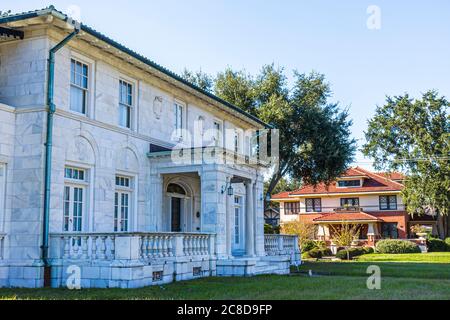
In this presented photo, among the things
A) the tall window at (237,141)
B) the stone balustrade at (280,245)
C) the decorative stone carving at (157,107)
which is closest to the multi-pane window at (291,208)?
the stone balustrade at (280,245)

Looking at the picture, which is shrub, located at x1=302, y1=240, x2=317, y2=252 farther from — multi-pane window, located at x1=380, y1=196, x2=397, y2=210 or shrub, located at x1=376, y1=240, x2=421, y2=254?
multi-pane window, located at x1=380, y1=196, x2=397, y2=210

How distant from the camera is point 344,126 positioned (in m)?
30.7

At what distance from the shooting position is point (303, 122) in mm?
30172

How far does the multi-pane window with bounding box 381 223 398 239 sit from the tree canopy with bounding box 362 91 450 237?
11.5 ft

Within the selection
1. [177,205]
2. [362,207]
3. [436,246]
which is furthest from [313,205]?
[177,205]

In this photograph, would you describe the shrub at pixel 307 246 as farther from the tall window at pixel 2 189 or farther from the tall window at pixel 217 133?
the tall window at pixel 2 189

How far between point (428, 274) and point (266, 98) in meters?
16.6

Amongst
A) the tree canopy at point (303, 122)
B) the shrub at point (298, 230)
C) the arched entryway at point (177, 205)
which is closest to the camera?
the arched entryway at point (177, 205)

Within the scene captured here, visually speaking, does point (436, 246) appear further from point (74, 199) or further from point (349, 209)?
point (74, 199)

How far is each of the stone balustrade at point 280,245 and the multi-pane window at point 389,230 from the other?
29673mm

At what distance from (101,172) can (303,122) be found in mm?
17182

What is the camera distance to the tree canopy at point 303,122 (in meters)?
30.0

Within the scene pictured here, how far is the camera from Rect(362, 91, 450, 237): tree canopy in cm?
4631
